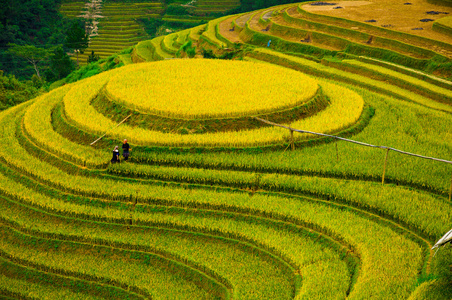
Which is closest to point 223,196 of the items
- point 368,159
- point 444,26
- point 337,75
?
point 368,159

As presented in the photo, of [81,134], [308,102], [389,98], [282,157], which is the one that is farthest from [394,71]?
[81,134]

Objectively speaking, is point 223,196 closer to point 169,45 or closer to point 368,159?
point 368,159

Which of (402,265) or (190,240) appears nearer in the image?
(402,265)

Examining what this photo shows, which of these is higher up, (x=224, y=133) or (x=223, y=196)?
(x=224, y=133)

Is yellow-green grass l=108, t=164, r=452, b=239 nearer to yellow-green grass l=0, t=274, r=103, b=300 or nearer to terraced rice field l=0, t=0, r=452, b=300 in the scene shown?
terraced rice field l=0, t=0, r=452, b=300

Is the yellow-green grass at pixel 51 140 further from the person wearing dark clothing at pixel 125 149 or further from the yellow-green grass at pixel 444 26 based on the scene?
the yellow-green grass at pixel 444 26

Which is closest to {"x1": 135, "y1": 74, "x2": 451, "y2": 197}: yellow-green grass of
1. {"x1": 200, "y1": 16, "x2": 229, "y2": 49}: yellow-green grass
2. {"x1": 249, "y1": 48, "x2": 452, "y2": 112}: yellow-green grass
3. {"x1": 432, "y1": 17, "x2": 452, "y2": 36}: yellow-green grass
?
{"x1": 249, "y1": 48, "x2": 452, "y2": 112}: yellow-green grass

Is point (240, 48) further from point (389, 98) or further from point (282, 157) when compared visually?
point (282, 157)
